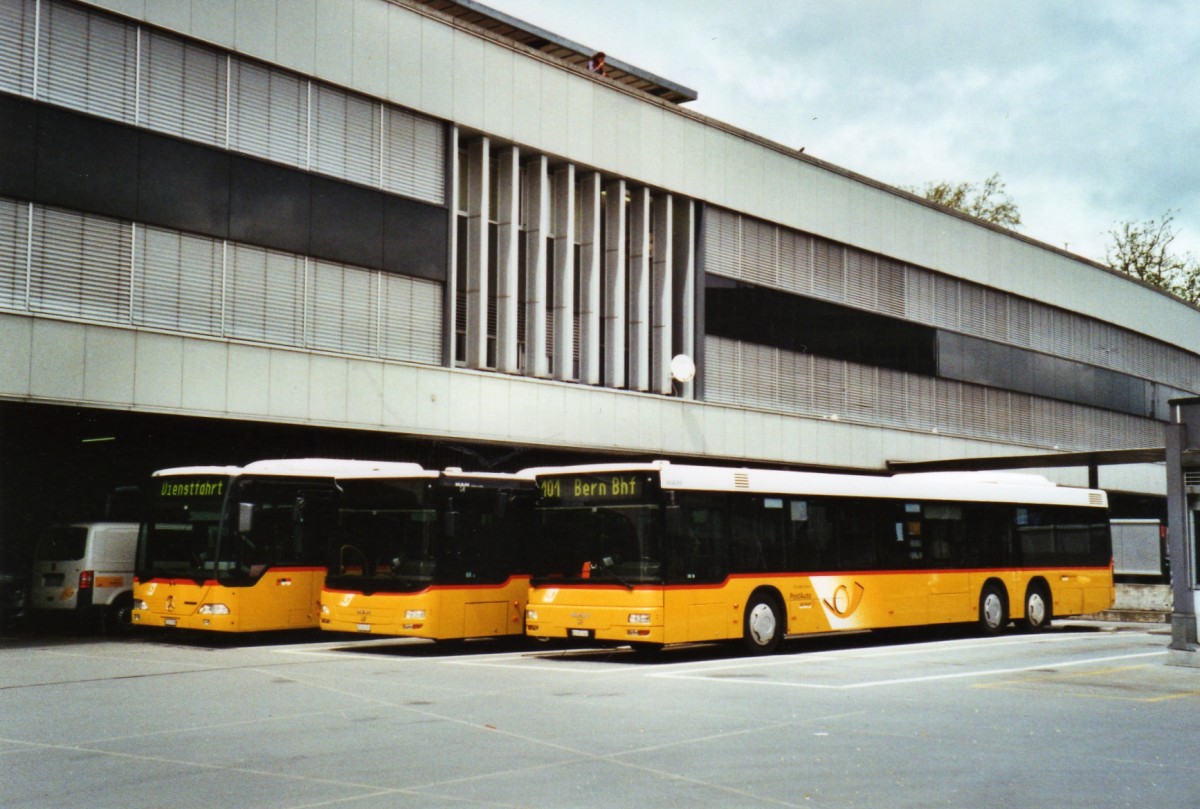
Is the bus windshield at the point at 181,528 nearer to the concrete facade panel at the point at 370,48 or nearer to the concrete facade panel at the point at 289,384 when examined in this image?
the concrete facade panel at the point at 289,384

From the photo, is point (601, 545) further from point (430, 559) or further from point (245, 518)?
point (245, 518)

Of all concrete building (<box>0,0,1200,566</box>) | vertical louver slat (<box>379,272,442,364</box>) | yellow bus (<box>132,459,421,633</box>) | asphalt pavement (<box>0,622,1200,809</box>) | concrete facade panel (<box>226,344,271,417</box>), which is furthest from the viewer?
vertical louver slat (<box>379,272,442,364</box>)

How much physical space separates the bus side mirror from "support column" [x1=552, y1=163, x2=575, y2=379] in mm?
10247

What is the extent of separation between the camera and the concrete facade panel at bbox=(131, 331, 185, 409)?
71.5 feet

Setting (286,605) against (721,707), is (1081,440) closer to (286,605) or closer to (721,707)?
(286,605)

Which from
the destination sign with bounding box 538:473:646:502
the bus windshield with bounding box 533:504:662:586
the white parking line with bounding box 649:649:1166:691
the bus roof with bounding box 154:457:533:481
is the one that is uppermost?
the bus roof with bounding box 154:457:533:481

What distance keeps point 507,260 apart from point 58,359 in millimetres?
10661

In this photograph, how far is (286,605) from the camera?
21.5 meters

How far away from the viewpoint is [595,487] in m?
18.8

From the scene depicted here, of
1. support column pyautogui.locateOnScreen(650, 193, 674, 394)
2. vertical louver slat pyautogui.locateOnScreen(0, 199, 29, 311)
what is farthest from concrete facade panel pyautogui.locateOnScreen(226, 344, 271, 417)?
support column pyautogui.locateOnScreen(650, 193, 674, 394)

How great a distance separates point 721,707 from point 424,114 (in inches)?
682

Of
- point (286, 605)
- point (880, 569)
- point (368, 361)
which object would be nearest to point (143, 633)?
point (286, 605)

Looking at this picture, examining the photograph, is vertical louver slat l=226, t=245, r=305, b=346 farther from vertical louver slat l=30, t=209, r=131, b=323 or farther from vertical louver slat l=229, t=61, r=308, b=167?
vertical louver slat l=30, t=209, r=131, b=323

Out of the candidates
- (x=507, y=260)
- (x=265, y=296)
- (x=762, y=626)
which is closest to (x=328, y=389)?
A: (x=265, y=296)
